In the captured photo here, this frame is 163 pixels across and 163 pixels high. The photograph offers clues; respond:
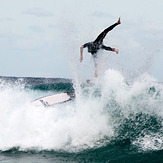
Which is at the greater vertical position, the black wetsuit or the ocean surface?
the black wetsuit

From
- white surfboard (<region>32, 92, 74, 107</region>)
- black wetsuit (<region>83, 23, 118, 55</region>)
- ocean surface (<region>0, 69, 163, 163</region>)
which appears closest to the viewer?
ocean surface (<region>0, 69, 163, 163</region>)

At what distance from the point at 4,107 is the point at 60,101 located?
10.5 feet

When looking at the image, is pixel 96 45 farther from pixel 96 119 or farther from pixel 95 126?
pixel 95 126

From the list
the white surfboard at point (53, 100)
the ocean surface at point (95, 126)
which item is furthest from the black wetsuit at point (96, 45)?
the white surfboard at point (53, 100)

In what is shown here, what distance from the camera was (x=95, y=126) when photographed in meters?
10.7

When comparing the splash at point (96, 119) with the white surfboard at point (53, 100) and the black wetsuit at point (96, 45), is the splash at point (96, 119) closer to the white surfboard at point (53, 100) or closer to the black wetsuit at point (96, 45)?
the white surfboard at point (53, 100)

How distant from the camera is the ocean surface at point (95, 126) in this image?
887 cm

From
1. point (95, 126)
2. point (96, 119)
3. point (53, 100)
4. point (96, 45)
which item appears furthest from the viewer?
point (53, 100)

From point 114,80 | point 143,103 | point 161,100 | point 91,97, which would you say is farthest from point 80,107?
point 161,100

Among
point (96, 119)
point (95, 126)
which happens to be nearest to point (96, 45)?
point (96, 119)

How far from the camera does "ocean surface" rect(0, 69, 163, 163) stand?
8.87 metres

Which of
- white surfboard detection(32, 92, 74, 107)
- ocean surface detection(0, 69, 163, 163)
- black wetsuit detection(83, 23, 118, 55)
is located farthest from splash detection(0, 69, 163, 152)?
black wetsuit detection(83, 23, 118, 55)

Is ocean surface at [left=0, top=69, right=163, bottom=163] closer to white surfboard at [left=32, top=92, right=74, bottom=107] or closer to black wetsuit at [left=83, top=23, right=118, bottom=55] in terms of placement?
white surfboard at [left=32, top=92, right=74, bottom=107]

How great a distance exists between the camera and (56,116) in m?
11.4
